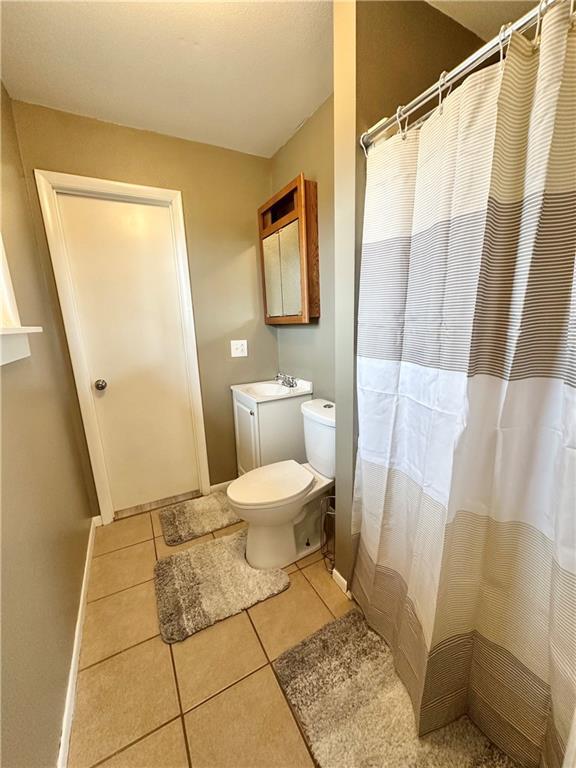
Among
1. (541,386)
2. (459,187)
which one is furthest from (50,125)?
(541,386)

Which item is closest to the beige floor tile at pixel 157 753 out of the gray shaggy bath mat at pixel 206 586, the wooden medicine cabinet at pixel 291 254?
the gray shaggy bath mat at pixel 206 586

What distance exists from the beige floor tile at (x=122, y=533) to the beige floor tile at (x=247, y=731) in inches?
42.3

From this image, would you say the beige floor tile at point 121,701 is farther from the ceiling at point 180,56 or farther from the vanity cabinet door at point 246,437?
the ceiling at point 180,56

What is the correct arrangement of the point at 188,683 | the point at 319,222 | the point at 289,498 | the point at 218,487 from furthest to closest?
the point at 218,487 → the point at 319,222 → the point at 289,498 → the point at 188,683

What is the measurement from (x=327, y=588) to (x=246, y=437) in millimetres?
1036

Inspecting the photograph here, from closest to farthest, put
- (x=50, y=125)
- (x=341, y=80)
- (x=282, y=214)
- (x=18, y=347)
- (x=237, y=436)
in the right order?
(x=18, y=347) < (x=341, y=80) < (x=50, y=125) < (x=282, y=214) < (x=237, y=436)

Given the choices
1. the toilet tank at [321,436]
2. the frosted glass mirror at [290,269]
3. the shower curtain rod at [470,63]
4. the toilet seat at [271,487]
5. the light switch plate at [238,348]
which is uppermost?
the shower curtain rod at [470,63]

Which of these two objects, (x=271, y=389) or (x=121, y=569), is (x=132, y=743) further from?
(x=271, y=389)

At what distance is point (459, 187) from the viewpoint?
2.40ft

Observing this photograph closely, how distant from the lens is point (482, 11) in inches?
47.1

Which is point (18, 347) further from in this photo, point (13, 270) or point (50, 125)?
point (50, 125)

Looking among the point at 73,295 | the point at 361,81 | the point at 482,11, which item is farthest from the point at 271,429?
the point at 482,11

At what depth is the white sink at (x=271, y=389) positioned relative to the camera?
198 centimetres

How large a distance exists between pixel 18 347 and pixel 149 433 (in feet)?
4.16
